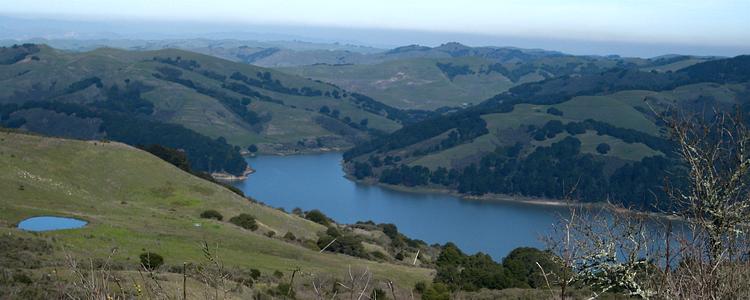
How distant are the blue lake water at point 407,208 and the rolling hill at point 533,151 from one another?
8.65 m

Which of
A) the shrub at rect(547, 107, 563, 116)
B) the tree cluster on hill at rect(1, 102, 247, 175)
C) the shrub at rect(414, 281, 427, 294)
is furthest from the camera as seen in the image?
the shrub at rect(547, 107, 563, 116)

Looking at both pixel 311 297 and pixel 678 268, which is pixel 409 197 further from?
pixel 678 268

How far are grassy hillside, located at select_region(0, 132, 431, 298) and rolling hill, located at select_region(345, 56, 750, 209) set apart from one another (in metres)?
91.0

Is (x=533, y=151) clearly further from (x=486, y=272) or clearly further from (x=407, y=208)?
(x=486, y=272)

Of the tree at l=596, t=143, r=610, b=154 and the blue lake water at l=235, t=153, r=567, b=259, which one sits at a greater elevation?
the tree at l=596, t=143, r=610, b=154

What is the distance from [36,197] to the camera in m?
41.4

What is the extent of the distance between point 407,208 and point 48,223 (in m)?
89.4

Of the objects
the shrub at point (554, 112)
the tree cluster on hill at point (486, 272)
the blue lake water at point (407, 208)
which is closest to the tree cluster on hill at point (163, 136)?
the blue lake water at point (407, 208)

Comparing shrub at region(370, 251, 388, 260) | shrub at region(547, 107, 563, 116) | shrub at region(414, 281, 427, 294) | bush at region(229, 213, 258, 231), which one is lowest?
shrub at region(547, 107, 563, 116)

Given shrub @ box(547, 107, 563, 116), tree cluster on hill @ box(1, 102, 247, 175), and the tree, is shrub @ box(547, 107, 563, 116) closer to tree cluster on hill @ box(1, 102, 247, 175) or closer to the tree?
the tree

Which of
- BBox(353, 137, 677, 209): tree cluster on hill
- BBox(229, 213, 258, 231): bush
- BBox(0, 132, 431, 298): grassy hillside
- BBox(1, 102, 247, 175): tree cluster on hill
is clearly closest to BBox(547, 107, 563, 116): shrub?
BBox(353, 137, 677, 209): tree cluster on hill

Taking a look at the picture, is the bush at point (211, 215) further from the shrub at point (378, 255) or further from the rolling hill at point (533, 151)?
the rolling hill at point (533, 151)

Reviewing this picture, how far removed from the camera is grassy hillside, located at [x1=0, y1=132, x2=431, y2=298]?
3127 centimetres

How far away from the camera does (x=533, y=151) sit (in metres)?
161
